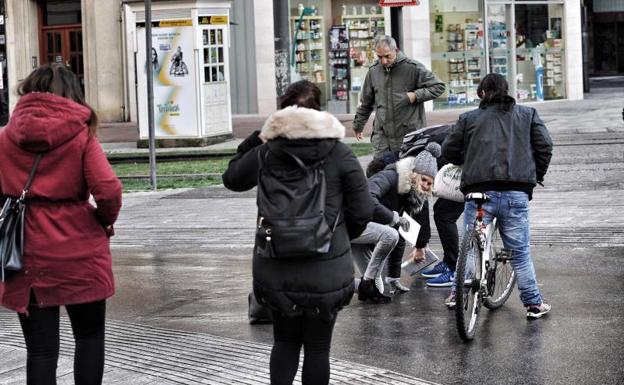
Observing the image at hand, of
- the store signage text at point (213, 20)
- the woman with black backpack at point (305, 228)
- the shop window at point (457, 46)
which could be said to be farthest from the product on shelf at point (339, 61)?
the woman with black backpack at point (305, 228)

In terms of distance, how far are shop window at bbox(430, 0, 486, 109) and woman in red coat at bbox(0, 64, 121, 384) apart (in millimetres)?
26907

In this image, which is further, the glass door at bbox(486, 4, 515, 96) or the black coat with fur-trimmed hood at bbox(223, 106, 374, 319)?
the glass door at bbox(486, 4, 515, 96)

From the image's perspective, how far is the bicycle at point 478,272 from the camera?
7847 millimetres

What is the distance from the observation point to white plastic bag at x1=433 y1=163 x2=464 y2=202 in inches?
352

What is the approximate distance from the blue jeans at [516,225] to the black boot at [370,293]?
1025mm

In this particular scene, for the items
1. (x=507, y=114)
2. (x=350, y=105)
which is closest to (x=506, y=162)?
(x=507, y=114)

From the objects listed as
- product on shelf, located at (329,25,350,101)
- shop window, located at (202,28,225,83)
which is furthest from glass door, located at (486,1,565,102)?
shop window, located at (202,28,225,83)

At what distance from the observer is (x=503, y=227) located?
27.7 ft

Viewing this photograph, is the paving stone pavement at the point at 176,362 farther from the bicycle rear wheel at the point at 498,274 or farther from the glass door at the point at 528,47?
the glass door at the point at 528,47

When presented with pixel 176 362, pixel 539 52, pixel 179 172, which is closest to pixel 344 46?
pixel 539 52

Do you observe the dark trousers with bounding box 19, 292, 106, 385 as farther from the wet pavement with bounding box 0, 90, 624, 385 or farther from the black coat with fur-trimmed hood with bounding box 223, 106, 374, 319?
the wet pavement with bounding box 0, 90, 624, 385

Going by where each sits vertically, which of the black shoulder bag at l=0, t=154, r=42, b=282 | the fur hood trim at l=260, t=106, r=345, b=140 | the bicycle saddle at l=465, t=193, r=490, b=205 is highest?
the fur hood trim at l=260, t=106, r=345, b=140

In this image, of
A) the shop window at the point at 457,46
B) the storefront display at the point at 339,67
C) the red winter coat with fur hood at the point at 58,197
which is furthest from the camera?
the shop window at the point at 457,46

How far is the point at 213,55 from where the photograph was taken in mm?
24391
